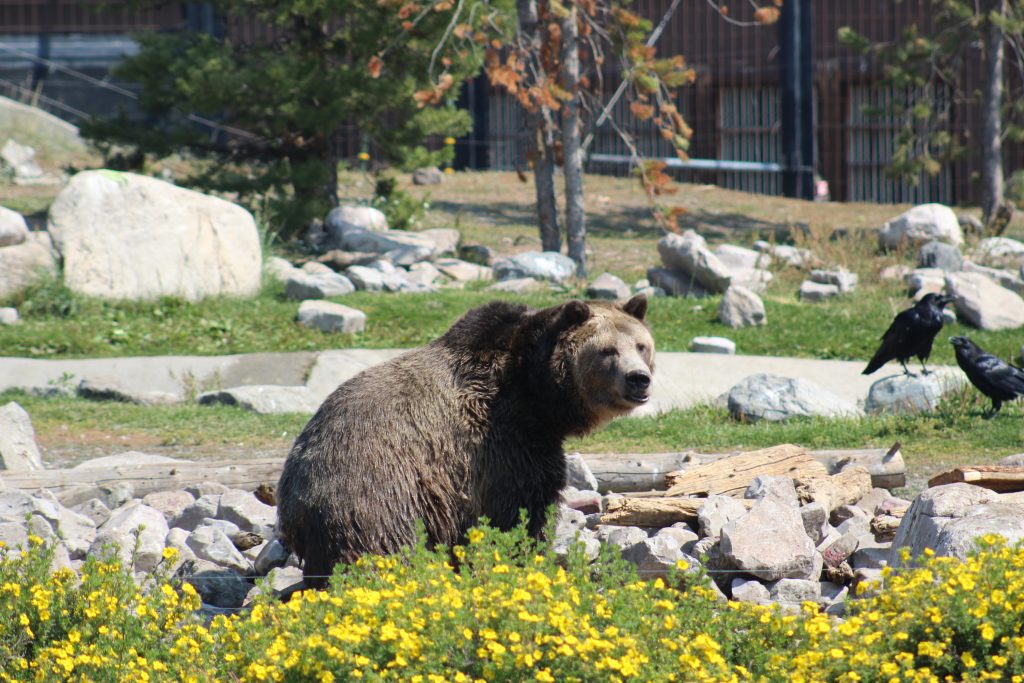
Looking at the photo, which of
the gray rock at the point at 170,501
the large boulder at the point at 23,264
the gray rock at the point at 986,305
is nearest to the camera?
the gray rock at the point at 170,501

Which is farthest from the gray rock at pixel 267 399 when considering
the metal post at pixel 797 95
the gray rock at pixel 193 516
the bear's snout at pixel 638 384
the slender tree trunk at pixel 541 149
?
the metal post at pixel 797 95

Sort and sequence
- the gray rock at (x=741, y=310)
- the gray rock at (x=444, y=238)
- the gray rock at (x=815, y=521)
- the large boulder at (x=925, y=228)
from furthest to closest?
1. the gray rock at (x=444, y=238)
2. the large boulder at (x=925, y=228)
3. the gray rock at (x=741, y=310)
4. the gray rock at (x=815, y=521)

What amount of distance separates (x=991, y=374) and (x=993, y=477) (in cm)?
205

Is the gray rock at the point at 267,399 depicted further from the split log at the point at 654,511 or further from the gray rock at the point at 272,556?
the split log at the point at 654,511

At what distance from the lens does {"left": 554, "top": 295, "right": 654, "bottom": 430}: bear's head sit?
5105 mm

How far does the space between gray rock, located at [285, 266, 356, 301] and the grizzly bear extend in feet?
25.7

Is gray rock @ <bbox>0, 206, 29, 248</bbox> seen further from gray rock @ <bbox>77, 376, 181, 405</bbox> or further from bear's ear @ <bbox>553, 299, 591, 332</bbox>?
bear's ear @ <bbox>553, 299, 591, 332</bbox>

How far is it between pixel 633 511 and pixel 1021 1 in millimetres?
14571

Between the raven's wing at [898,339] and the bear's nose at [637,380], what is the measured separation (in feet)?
12.7

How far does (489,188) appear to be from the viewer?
70.3 ft

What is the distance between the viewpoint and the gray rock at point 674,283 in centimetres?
1363

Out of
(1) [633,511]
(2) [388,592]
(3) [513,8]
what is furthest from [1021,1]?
(2) [388,592]

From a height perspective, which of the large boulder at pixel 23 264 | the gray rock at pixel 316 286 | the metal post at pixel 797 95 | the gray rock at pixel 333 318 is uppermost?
the metal post at pixel 797 95

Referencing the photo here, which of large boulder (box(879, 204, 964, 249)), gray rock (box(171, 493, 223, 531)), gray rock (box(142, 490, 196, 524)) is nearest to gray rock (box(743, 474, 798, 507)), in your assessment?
gray rock (box(171, 493, 223, 531))
